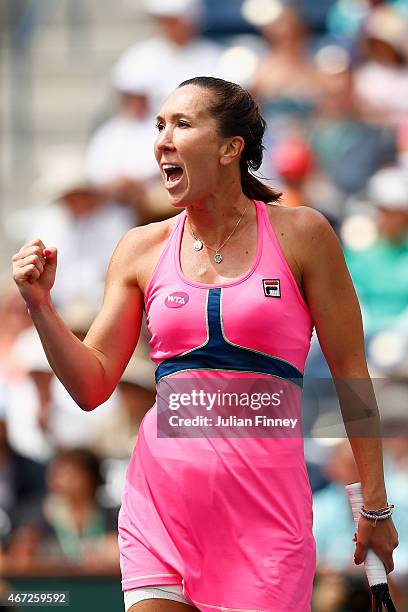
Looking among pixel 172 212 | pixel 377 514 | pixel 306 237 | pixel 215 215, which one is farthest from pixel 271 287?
pixel 172 212

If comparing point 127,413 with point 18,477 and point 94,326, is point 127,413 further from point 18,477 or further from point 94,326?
point 94,326

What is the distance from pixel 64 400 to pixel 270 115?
6.78 feet

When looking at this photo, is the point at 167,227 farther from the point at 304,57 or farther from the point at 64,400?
the point at 304,57

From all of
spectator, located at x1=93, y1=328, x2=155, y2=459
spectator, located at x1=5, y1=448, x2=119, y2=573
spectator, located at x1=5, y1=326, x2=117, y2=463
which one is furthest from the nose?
spectator, located at x1=5, y1=326, x2=117, y2=463

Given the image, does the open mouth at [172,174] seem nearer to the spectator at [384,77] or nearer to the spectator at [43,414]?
the spectator at [43,414]

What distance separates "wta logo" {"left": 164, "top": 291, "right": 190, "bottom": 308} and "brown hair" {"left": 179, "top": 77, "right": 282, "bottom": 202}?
359 millimetres

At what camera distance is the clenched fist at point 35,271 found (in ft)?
9.04

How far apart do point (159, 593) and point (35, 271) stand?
78cm

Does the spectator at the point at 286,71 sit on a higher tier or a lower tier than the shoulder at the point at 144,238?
higher

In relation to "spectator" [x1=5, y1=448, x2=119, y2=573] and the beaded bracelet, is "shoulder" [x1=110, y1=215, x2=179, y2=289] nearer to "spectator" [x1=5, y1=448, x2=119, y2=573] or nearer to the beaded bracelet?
the beaded bracelet

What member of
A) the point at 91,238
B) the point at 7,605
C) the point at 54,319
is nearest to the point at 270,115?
the point at 91,238

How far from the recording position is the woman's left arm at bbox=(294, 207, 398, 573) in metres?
2.87

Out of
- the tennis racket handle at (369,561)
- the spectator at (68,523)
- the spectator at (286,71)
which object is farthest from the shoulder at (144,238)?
the spectator at (286,71)

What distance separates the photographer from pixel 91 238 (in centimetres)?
682
